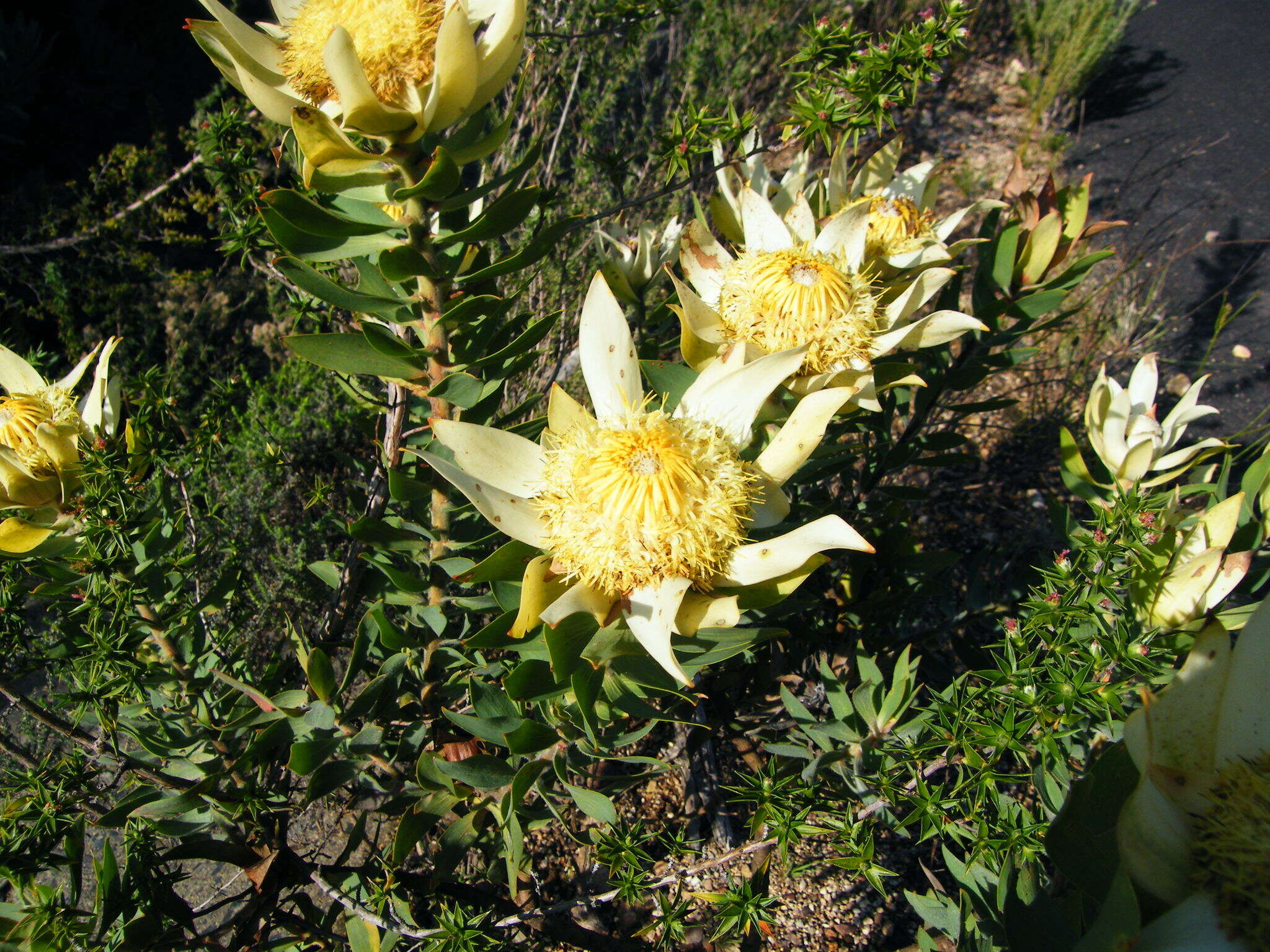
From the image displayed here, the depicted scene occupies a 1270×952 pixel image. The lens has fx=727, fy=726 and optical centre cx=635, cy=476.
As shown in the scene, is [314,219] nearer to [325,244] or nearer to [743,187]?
[325,244]

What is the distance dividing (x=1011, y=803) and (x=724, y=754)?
3.79 ft

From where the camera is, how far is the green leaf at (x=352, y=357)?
113 cm

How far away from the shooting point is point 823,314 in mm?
1377

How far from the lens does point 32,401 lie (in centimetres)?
129

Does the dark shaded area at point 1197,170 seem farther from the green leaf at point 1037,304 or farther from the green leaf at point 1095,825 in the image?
the green leaf at point 1095,825

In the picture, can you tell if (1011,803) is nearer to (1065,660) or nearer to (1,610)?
(1065,660)

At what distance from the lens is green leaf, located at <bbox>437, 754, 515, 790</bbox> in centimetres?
135

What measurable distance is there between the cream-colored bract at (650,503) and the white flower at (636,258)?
0.58m

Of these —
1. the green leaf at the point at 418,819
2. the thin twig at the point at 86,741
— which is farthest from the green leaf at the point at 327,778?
the thin twig at the point at 86,741

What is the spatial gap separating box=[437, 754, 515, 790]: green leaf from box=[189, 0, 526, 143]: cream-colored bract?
105cm

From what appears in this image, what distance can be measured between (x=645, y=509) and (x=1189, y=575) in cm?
100

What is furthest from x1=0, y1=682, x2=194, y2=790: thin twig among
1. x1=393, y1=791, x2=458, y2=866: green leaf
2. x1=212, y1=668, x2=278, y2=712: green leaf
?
x1=393, y1=791, x2=458, y2=866: green leaf

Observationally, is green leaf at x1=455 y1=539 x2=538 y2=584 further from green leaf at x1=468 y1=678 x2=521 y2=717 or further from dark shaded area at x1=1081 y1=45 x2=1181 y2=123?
dark shaded area at x1=1081 y1=45 x2=1181 y2=123

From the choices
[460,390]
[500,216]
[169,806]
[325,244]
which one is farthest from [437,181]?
[169,806]
